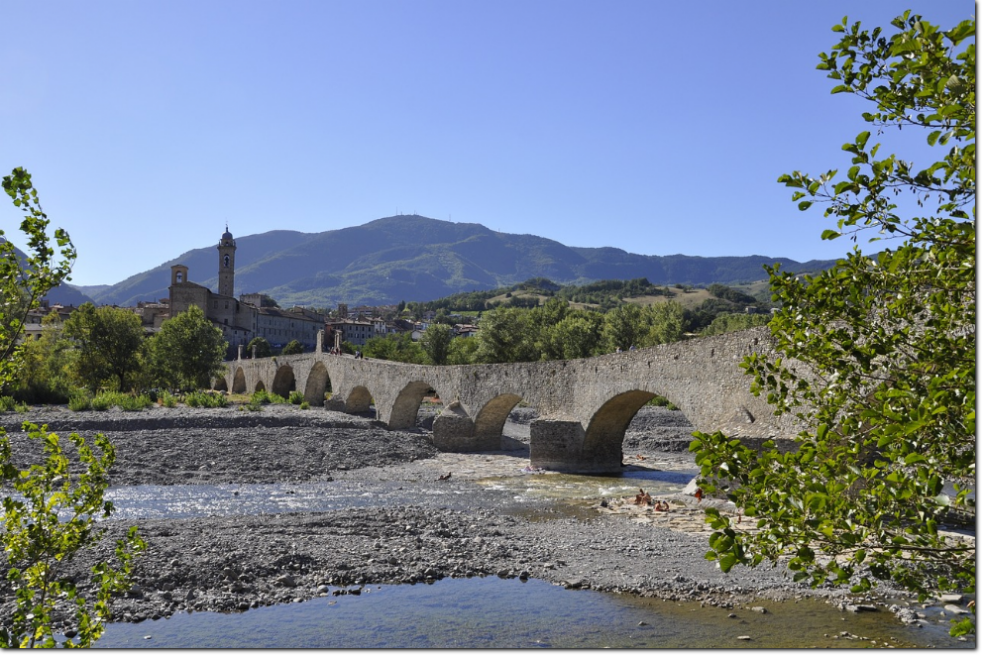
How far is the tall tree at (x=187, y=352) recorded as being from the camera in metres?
51.8

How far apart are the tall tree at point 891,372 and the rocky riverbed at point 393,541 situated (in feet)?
22.2

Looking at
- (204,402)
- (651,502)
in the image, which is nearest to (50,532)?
(651,502)

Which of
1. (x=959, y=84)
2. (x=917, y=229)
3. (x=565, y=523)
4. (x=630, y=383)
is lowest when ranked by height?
(x=565, y=523)

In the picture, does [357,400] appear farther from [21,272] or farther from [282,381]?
[21,272]

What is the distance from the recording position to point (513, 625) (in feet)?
29.5

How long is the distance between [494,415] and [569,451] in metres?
6.93

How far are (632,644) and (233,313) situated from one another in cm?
11269

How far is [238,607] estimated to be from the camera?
9.42m

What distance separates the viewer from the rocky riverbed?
10.2 meters

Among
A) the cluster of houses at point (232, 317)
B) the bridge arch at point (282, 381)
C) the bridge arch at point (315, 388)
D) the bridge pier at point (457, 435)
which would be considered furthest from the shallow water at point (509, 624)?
the cluster of houses at point (232, 317)

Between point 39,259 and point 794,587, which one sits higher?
point 39,259

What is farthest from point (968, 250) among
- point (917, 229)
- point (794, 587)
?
point (794, 587)

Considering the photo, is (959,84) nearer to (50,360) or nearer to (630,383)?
(630,383)

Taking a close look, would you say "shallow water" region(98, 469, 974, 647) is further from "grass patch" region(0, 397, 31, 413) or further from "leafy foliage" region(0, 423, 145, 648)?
"grass patch" region(0, 397, 31, 413)
